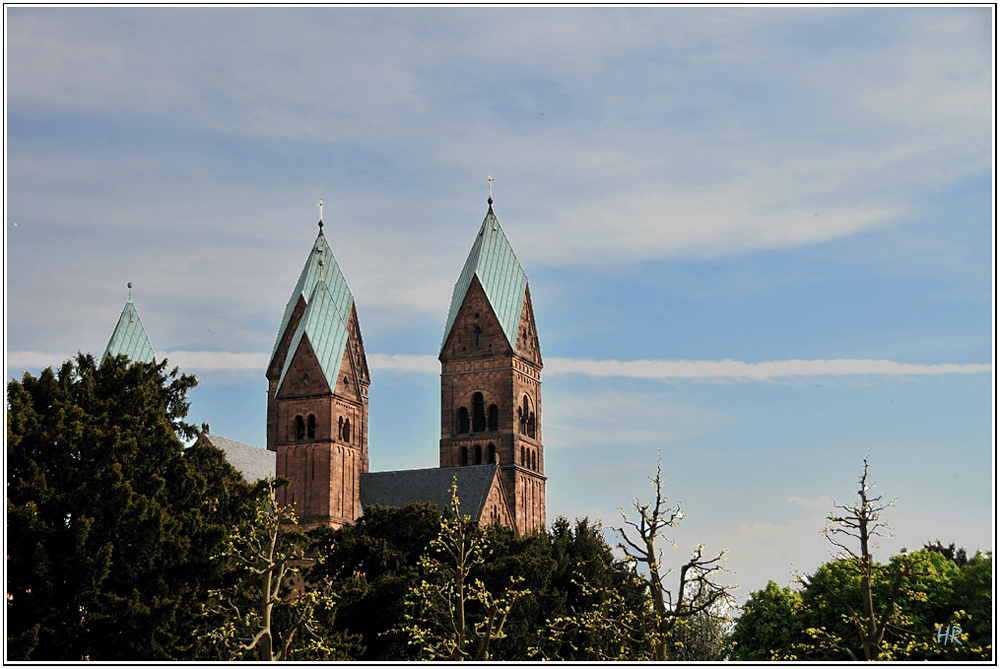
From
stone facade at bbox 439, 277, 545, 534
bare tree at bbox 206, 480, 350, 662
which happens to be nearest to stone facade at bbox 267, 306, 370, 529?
stone facade at bbox 439, 277, 545, 534


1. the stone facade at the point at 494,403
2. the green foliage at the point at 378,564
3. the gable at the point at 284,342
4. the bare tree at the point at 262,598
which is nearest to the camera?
the bare tree at the point at 262,598

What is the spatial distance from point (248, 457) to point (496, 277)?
18436mm

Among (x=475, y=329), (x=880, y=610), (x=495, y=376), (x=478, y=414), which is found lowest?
(x=880, y=610)

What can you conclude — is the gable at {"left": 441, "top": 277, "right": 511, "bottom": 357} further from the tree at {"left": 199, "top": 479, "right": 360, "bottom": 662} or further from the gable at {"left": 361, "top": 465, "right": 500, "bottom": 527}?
the tree at {"left": 199, "top": 479, "right": 360, "bottom": 662}

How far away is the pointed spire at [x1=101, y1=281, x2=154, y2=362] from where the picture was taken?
2672 inches

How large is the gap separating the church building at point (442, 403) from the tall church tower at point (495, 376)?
0.06 meters

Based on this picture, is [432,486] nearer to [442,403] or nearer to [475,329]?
[442,403]

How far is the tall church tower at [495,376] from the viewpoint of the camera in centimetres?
6962

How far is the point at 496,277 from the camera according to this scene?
72875 millimetres

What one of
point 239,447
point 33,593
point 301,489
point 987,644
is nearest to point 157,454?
point 33,593

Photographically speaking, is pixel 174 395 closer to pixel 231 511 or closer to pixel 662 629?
pixel 231 511

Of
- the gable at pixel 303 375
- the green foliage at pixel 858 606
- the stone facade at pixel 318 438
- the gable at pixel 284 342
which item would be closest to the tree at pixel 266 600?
the green foliage at pixel 858 606

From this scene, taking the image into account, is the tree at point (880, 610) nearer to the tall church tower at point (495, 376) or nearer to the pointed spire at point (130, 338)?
the tall church tower at point (495, 376)

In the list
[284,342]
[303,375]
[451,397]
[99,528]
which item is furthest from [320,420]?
[99,528]
